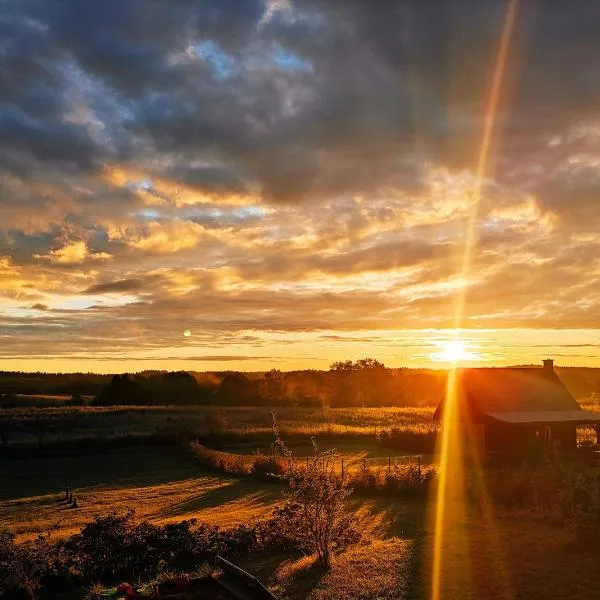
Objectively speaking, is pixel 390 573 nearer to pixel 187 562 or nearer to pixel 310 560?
pixel 310 560

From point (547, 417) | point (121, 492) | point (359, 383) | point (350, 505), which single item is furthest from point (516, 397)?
point (359, 383)

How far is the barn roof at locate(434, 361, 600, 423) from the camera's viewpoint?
34.1 metres

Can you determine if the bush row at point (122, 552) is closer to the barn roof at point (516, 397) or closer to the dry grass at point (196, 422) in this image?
the barn roof at point (516, 397)

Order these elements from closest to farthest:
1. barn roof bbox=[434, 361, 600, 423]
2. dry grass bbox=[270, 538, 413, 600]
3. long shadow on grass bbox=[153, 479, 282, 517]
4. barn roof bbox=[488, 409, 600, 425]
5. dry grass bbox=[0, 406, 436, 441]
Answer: dry grass bbox=[270, 538, 413, 600] → long shadow on grass bbox=[153, 479, 282, 517] → barn roof bbox=[488, 409, 600, 425] → barn roof bbox=[434, 361, 600, 423] → dry grass bbox=[0, 406, 436, 441]

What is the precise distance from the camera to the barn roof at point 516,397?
34.1 m

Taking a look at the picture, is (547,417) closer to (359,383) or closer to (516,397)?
(516,397)

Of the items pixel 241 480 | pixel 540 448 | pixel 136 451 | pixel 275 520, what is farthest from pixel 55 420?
pixel 275 520

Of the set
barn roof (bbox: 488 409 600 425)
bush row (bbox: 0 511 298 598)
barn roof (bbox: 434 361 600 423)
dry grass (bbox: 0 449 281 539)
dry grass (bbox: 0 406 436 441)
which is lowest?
dry grass (bbox: 0 449 281 539)

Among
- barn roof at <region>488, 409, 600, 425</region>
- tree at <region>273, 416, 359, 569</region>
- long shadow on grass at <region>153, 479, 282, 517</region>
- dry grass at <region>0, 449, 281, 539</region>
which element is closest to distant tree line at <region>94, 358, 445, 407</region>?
dry grass at <region>0, 449, 281, 539</region>

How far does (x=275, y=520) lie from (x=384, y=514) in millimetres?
4622

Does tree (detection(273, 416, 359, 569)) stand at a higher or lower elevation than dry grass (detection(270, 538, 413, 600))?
higher

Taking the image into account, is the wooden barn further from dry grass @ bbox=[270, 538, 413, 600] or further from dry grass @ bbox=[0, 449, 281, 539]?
dry grass @ bbox=[270, 538, 413, 600]

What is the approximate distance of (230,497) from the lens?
26516mm

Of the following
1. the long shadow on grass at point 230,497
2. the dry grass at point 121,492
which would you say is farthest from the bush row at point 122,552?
the long shadow on grass at point 230,497
